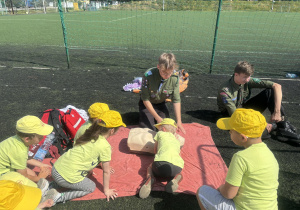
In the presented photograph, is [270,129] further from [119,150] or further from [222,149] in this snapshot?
[119,150]

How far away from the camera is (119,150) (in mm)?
3535

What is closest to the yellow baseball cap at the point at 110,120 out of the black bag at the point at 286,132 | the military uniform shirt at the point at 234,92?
the military uniform shirt at the point at 234,92

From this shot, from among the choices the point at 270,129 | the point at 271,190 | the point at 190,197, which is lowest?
the point at 190,197

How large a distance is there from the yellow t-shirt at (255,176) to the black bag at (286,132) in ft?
7.20

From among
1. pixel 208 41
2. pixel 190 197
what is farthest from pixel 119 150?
pixel 208 41

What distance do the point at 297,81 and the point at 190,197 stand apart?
5.68m

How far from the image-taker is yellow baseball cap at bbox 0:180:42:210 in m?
1.55

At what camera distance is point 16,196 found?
164cm

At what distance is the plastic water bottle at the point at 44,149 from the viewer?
3168 mm

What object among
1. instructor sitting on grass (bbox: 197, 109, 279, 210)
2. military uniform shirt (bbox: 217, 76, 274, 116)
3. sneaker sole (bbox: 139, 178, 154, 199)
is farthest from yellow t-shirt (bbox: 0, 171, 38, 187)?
military uniform shirt (bbox: 217, 76, 274, 116)

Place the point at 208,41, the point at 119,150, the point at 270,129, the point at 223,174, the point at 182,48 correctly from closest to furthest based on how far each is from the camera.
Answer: the point at 223,174
the point at 119,150
the point at 270,129
the point at 182,48
the point at 208,41

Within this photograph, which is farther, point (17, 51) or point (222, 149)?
point (17, 51)

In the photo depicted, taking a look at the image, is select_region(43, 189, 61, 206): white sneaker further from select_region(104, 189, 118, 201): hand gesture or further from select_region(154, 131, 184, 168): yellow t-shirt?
select_region(154, 131, 184, 168): yellow t-shirt

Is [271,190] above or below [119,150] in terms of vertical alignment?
above
